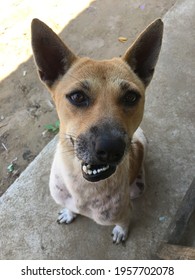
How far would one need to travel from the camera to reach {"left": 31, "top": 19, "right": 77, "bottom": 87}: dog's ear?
118 inches

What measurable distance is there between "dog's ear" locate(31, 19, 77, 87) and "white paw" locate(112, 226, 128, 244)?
1855 mm

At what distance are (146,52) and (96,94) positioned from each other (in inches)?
29.2

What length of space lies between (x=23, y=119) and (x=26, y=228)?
6.40 ft

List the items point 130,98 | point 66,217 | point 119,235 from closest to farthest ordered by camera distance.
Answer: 1. point 130,98
2. point 119,235
3. point 66,217

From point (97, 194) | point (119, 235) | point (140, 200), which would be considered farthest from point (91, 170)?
point (140, 200)

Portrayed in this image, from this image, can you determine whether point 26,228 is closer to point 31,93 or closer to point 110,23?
point 31,93

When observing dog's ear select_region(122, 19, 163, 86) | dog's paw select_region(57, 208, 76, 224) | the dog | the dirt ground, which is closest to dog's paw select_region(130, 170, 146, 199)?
the dog

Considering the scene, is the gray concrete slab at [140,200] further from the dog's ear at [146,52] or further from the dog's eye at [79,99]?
the dog's eye at [79,99]

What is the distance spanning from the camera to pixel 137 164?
3967mm

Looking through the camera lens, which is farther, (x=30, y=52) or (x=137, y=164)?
(x=30, y=52)

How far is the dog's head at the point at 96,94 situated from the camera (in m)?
2.73

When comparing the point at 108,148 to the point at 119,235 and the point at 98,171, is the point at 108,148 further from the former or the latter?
the point at 119,235

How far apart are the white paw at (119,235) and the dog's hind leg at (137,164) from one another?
461 millimetres

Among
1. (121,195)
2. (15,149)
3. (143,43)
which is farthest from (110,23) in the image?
(121,195)
